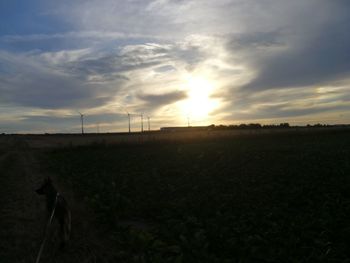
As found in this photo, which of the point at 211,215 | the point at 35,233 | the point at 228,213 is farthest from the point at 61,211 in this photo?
the point at 228,213

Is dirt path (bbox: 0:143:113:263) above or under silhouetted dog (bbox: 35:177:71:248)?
under

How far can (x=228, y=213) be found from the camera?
1239cm

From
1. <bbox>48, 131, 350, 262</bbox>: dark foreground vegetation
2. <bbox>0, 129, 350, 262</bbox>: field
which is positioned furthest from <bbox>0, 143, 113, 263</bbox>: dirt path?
<bbox>48, 131, 350, 262</bbox>: dark foreground vegetation

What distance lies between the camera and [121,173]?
77.4 feet

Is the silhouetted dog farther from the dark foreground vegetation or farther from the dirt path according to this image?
the dark foreground vegetation

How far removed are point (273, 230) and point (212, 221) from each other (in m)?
1.74

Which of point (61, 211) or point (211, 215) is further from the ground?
point (61, 211)

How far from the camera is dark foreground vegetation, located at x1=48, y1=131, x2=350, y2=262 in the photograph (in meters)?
9.41

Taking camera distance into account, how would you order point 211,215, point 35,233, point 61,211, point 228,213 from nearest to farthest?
1. point 61,211
2. point 35,233
3. point 228,213
4. point 211,215

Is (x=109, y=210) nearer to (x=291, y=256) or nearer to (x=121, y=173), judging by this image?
(x=291, y=256)

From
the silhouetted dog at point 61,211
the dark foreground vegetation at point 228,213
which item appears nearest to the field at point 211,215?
the dark foreground vegetation at point 228,213

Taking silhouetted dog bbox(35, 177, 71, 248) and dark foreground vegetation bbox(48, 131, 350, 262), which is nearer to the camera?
dark foreground vegetation bbox(48, 131, 350, 262)

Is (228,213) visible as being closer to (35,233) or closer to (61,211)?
(61,211)

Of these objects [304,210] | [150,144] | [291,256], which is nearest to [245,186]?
[304,210]
